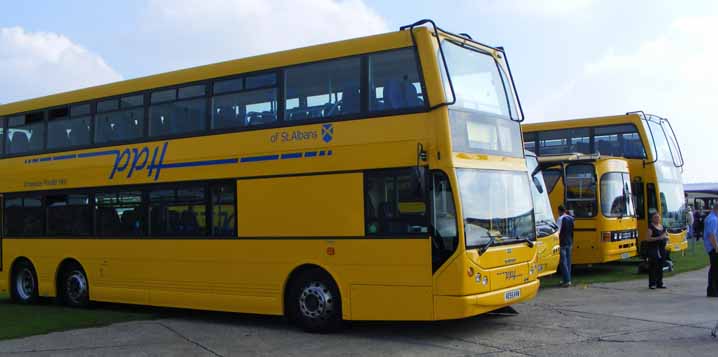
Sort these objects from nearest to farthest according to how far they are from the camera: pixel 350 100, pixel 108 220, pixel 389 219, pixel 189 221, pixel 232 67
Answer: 1. pixel 389 219
2. pixel 350 100
3. pixel 232 67
4. pixel 189 221
5. pixel 108 220

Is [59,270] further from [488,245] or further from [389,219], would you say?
[488,245]

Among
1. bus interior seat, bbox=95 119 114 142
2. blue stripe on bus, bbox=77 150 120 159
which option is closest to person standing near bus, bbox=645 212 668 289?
blue stripe on bus, bbox=77 150 120 159

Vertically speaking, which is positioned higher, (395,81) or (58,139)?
(395,81)

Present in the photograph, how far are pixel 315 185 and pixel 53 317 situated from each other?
6.00 m

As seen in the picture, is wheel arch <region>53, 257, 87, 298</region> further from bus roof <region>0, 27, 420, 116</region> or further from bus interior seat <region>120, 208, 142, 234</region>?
bus roof <region>0, 27, 420, 116</region>

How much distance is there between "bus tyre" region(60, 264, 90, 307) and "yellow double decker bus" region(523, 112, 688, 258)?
47.5 feet

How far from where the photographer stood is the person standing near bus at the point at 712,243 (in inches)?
560

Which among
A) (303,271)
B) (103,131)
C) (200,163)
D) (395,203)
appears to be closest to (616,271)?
(303,271)

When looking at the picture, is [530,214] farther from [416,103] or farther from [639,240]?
[639,240]

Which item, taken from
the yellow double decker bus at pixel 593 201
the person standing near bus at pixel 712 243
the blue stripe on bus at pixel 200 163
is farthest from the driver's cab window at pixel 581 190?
the blue stripe on bus at pixel 200 163

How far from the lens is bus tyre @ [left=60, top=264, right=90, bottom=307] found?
15.2 meters

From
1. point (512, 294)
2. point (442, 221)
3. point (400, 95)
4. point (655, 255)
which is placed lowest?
point (512, 294)

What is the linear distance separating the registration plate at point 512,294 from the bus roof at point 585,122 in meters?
12.7

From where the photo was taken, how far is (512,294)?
35.9 feet
